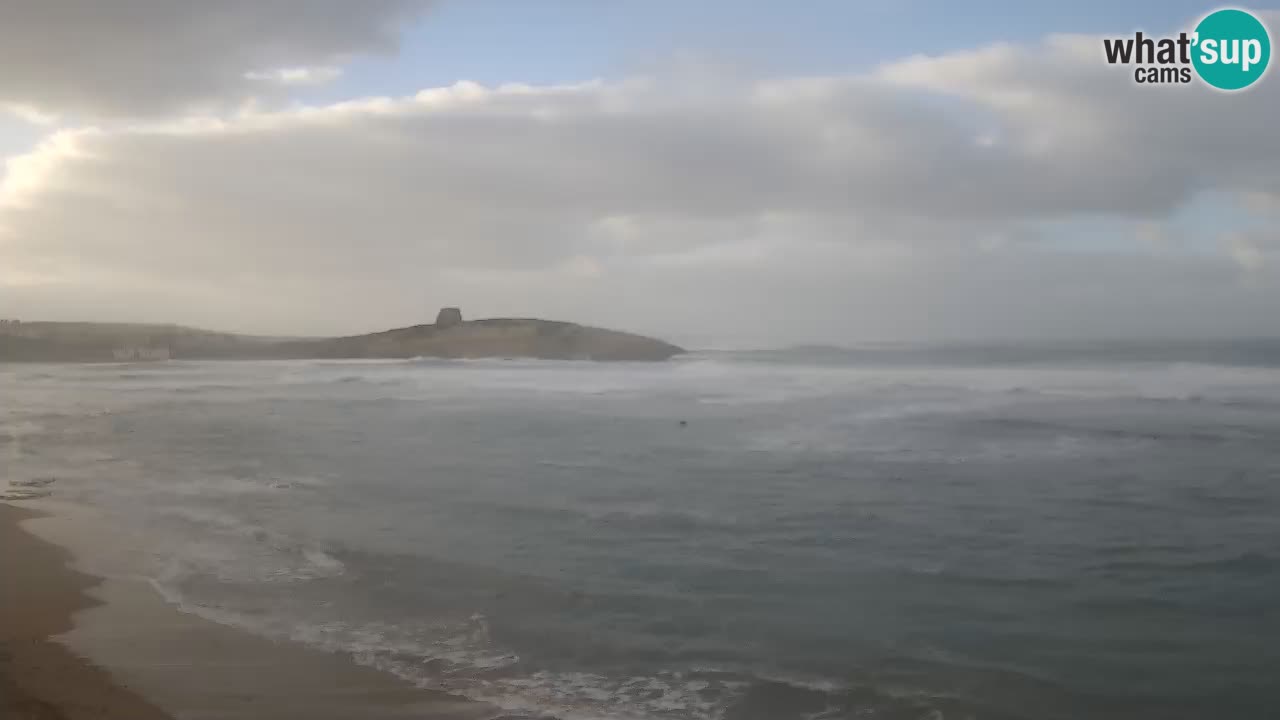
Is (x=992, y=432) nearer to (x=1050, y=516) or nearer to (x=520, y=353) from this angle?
(x=1050, y=516)

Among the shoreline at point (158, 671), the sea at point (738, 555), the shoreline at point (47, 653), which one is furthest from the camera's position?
the sea at point (738, 555)

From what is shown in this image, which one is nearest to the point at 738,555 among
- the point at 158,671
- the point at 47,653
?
the point at 158,671

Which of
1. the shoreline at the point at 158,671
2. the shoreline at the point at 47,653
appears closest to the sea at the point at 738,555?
the shoreline at the point at 158,671

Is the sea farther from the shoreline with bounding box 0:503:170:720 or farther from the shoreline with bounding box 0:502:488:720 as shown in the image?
the shoreline with bounding box 0:503:170:720

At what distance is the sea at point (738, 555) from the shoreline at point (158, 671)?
23 centimetres

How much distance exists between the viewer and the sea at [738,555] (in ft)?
19.9

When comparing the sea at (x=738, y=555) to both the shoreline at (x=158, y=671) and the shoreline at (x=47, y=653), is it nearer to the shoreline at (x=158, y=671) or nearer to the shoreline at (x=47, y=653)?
the shoreline at (x=158, y=671)

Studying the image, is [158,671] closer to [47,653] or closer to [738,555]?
[47,653]

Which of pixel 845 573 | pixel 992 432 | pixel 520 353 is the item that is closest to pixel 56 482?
pixel 845 573

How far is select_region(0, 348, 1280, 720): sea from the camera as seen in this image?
6059mm

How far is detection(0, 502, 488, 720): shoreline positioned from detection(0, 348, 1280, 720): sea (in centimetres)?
23

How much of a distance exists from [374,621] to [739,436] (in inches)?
550

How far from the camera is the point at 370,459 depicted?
16.9m

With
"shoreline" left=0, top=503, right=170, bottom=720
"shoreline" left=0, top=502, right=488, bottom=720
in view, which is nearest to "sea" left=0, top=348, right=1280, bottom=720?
"shoreline" left=0, top=502, right=488, bottom=720
